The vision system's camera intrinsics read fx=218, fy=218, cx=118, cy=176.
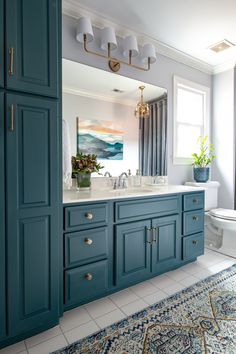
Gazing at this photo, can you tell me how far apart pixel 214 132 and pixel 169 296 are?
2.44 meters

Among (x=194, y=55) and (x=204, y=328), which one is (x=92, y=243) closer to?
(x=204, y=328)

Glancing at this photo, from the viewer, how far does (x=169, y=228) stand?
2.10 m

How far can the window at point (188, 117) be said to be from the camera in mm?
2881

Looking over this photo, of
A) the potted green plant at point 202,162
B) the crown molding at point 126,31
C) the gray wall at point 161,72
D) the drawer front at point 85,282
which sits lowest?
the drawer front at point 85,282

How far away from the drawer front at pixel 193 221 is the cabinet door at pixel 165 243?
0.12m

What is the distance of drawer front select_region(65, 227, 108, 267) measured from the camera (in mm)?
1519

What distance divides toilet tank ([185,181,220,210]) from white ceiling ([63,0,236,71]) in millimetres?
1693

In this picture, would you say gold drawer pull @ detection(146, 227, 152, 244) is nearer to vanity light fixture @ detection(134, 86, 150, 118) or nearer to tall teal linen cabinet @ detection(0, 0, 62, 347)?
tall teal linen cabinet @ detection(0, 0, 62, 347)

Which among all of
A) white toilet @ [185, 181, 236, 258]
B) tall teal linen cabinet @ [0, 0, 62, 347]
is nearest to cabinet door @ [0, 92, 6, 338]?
tall teal linen cabinet @ [0, 0, 62, 347]

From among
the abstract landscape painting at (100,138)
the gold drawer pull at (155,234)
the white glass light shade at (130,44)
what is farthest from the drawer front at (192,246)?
the white glass light shade at (130,44)

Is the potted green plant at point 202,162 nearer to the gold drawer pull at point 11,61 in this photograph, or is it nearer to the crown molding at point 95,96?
the crown molding at point 95,96

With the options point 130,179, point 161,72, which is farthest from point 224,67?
point 130,179

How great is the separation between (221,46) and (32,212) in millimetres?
2853

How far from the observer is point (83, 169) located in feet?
6.70
